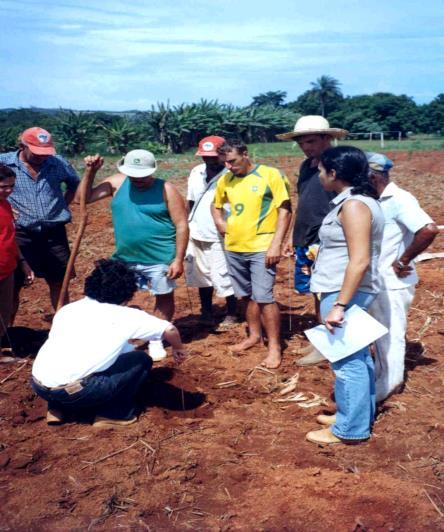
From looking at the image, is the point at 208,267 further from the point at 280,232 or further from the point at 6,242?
the point at 6,242

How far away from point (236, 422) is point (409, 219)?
1797 mm

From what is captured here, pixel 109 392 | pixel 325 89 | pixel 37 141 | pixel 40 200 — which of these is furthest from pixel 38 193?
pixel 325 89

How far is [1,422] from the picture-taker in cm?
405

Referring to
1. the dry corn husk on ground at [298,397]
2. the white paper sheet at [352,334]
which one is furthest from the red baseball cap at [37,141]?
the white paper sheet at [352,334]

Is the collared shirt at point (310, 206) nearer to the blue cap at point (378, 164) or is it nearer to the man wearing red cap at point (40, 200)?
the blue cap at point (378, 164)

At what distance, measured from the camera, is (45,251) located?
5293 millimetres

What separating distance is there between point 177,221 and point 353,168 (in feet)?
6.44

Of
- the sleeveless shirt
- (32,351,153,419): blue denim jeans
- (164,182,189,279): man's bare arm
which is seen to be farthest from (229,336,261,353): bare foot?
(32,351,153,419): blue denim jeans

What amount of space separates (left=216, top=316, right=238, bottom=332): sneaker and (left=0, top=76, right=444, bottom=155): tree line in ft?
70.9

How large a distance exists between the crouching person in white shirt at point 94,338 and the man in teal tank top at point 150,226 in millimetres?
1234

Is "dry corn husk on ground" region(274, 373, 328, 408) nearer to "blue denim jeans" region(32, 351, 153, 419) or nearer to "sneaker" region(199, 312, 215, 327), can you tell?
"blue denim jeans" region(32, 351, 153, 419)

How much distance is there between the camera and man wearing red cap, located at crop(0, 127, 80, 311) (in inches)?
193

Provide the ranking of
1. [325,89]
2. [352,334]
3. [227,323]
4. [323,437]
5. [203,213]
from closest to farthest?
[352,334] < [323,437] < [203,213] < [227,323] < [325,89]

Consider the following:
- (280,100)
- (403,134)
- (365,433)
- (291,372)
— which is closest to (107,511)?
(365,433)
